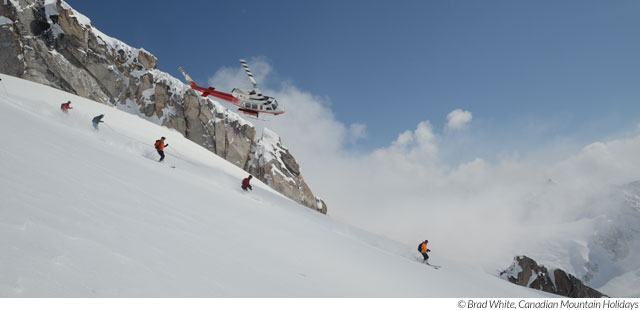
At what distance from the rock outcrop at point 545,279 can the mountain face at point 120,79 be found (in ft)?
149

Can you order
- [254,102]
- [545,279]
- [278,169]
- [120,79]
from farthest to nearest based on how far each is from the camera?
[278,169] < [120,79] < [545,279] < [254,102]

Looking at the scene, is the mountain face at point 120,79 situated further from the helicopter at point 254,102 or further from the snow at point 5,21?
the helicopter at point 254,102

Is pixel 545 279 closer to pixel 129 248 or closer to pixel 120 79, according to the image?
pixel 129 248

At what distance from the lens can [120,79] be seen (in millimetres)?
60188

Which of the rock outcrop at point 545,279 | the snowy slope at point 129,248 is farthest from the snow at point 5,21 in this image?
the rock outcrop at point 545,279

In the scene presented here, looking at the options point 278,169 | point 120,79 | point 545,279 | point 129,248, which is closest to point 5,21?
point 120,79

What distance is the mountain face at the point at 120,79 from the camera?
48.8m

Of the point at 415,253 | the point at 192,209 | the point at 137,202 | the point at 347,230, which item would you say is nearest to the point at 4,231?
the point at 137,202

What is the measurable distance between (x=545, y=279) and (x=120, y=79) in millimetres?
90875

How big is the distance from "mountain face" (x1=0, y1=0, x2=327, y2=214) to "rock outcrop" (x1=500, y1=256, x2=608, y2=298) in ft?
149

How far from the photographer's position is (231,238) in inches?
216

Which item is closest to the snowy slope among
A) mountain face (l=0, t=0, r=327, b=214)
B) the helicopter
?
the helicopter

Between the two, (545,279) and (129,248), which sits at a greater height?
(545,279)

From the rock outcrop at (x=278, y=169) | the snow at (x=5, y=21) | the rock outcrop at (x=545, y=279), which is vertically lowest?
the rock outcrop at (x=545, y=279)
